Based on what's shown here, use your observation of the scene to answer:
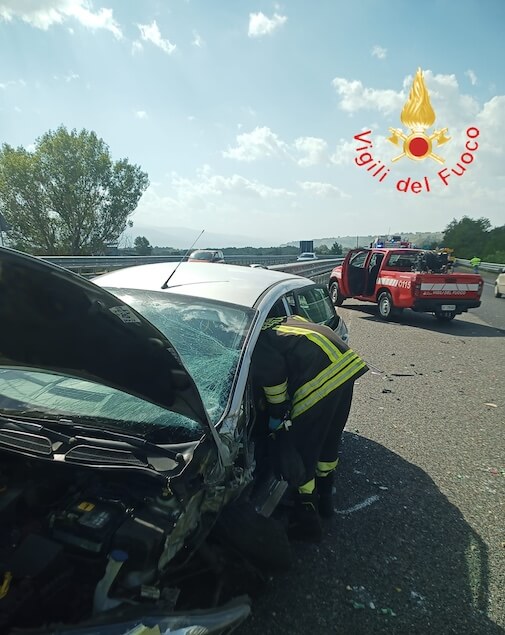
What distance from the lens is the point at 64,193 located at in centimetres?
2734

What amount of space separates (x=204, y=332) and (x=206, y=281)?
727 millimetres

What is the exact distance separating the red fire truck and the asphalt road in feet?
15.9

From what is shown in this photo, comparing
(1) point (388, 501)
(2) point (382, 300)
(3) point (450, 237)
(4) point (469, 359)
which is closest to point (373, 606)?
(1) point (388, 501)

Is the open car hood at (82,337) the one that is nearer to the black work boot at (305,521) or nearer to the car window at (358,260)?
the black work boot at (305,521)

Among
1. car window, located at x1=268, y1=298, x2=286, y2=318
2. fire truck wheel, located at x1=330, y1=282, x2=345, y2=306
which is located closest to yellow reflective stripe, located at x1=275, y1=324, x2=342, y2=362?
car window, located at x1=268, y1=298, x2=286, y2=318

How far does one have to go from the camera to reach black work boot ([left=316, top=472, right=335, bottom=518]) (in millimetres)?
2900

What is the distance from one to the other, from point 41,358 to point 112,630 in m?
0.96

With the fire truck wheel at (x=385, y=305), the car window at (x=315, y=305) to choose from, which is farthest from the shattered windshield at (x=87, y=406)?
the fire truck wheel at (x=385, y=305)

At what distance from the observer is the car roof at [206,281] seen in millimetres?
3062

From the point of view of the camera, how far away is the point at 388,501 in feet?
10.4

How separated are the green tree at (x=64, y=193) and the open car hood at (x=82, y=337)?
29.1m

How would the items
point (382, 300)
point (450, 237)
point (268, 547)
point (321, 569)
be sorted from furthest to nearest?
point (450, 237)
point (382, 300)
point (321, 569)
point (268, 547)

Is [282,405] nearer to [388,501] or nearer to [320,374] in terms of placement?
[320,374]

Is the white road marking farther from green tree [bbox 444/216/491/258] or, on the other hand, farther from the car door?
green tree [bbox 444/216/491/258]
